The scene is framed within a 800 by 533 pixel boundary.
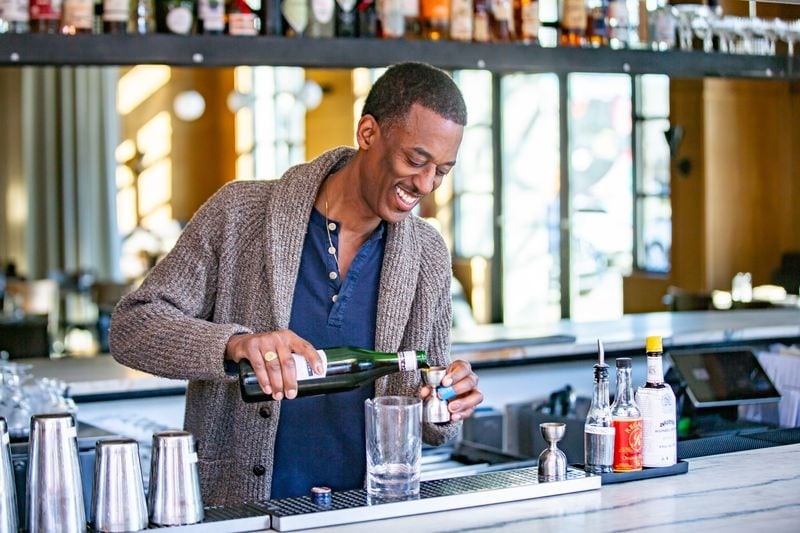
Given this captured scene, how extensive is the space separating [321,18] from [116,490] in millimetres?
2465

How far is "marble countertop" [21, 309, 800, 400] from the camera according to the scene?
3414mm

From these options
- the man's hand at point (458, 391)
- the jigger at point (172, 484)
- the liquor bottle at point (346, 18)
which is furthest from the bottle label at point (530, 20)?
the jigger at point (172, 484)

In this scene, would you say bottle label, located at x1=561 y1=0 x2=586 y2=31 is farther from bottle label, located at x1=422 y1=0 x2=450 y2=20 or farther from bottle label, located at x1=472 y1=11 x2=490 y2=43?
bottle label, located at x1=422 y1=0 x2=450 y2=20

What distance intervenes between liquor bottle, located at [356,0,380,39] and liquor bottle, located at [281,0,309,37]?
0.18 meters

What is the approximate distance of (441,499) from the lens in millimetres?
1933

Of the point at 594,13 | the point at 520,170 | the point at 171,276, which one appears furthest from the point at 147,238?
the point at 171,276

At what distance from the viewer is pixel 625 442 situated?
2174mm

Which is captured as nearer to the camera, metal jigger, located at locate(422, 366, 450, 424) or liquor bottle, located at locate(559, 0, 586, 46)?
metal jigger, located at locate(422, 366, 450, 424)

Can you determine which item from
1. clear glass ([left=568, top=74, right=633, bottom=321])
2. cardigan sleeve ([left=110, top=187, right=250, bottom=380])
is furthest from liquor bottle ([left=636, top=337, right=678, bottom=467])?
clear glass ([left=568, top=74, right=633, bottom=321])

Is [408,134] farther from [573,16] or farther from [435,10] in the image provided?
[573,16]

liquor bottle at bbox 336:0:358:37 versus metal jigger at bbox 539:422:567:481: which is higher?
liquor bottle at bbox 336:0:358:37

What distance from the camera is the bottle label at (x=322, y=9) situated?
393 centimetres

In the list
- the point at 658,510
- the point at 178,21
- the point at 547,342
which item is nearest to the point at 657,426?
the point at 658,510

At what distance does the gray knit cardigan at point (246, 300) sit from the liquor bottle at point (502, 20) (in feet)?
6.50
